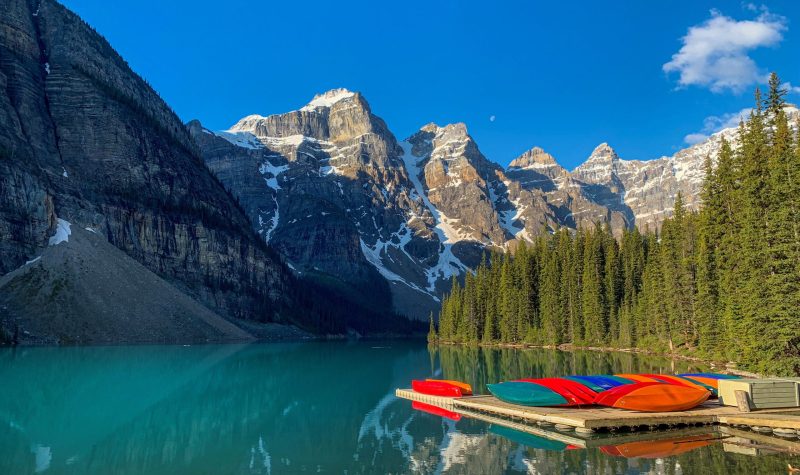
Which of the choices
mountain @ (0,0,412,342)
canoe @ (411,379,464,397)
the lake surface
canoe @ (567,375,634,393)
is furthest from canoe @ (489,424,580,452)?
mountain @ (0,0,412,342)

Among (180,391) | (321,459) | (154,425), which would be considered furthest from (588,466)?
(180,391)

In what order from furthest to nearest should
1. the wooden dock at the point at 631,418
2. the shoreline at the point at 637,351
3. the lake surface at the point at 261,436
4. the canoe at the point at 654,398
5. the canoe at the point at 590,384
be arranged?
the shoreline at the point at 637,351 < the canoe at the point at 590,384 < the canoe at the point at 654,398 < the wooden dock at the point at 631,418 < the lake surface at the point at 261,436

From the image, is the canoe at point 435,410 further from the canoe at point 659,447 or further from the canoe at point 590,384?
the canoe at point 659,447

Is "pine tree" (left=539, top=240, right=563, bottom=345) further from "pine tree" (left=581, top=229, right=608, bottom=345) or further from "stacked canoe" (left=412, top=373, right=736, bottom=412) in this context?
"stacked canoe" (left=412, top=373, right=736, bottom=412)

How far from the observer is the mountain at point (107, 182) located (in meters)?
116

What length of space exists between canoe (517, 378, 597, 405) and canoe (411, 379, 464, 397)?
5.74 m

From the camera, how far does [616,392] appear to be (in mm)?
25922

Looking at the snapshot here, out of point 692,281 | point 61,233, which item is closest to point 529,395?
point 692,281

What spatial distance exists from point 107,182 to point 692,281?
142548 mm

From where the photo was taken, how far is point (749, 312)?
37656mm

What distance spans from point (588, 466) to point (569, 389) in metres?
9.83

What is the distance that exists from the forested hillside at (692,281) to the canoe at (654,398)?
1272cm

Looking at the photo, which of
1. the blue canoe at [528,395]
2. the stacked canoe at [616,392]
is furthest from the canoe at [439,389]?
the blue canoe at [528,395]

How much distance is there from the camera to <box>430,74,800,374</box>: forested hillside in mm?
35625
